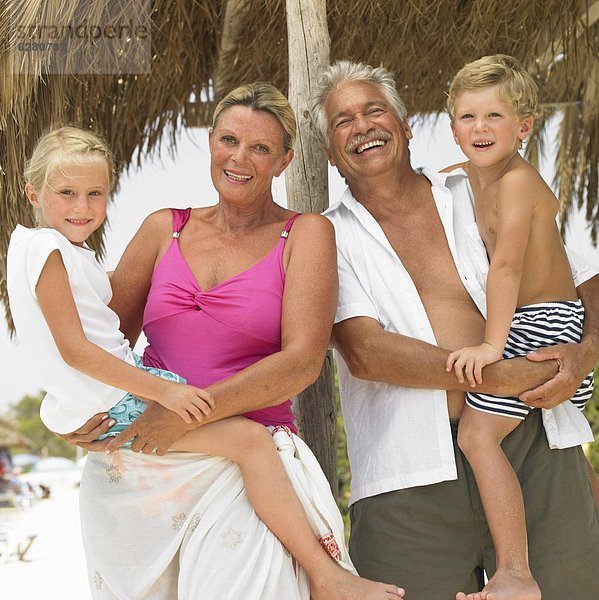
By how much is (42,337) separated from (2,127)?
4.98 ft

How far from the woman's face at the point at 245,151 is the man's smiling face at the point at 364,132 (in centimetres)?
29

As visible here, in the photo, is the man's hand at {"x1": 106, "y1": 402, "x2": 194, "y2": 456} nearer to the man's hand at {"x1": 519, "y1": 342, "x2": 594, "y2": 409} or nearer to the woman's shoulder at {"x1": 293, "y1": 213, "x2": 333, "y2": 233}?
the woman's shoulder at {"x1": 293, "y1": 213, "x2": 333, "y2": 233}

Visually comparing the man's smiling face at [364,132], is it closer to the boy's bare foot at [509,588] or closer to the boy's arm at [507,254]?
the boy's arm at [507,254]

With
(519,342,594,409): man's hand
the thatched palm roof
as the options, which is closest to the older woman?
(519,342,594,409): man's hand

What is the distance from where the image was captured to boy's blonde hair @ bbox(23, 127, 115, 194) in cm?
252

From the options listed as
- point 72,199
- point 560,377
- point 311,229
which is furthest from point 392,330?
point 72,199

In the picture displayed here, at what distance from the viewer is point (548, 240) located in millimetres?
2766

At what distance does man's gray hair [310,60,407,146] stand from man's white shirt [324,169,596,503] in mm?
269

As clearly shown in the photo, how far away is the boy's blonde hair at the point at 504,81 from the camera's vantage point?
9.05 feet

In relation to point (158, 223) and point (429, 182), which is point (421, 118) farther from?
point (158, 223)

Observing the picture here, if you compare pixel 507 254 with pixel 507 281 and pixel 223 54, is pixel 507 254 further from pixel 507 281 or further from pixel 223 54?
pixel 223 54

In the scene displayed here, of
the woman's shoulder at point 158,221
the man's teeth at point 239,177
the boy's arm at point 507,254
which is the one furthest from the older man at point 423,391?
the woman's shoulder at point 158,221

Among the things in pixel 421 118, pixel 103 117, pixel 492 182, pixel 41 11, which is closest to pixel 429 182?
pixel 492 182

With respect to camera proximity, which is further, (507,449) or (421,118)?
(421,118)
